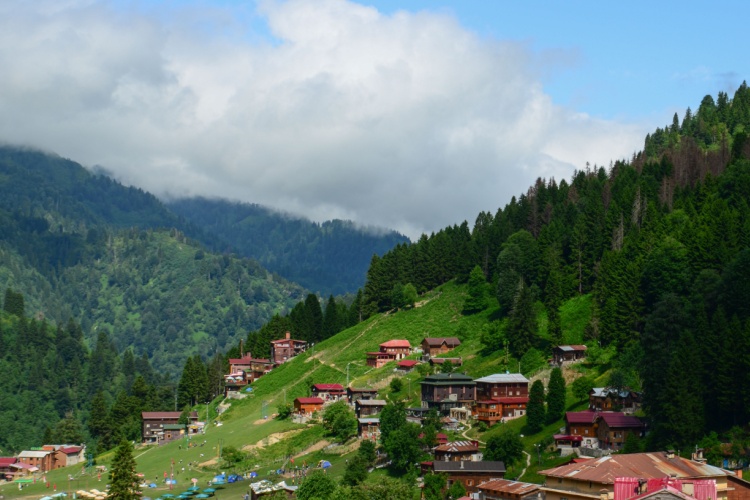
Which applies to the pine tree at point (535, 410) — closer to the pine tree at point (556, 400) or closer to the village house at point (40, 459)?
the pine tree at point (556, 400)

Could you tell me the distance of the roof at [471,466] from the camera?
4186 inches

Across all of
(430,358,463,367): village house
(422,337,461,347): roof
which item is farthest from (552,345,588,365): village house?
(422,337,461,347): roof

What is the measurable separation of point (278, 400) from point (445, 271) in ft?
139

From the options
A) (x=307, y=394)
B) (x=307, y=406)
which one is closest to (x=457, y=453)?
(x=307, y=406)

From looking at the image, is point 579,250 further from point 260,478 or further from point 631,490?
point 631,490

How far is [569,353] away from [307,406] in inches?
1600

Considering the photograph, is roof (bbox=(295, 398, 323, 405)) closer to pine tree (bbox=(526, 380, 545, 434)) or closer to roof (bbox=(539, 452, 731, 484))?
pine tree (bbox=(526, 380, 545, 434))

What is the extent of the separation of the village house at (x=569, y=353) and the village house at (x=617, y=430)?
2685 centimetres

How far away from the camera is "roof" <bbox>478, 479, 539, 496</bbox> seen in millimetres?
93081

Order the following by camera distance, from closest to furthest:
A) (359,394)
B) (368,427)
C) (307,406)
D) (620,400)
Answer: (620,400) → (368,427) → (359,394) → (307,406)

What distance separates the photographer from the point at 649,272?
135 m

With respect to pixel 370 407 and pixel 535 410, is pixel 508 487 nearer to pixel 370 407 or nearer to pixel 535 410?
pixel 535 410

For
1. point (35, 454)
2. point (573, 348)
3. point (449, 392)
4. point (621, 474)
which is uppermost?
point (573, 348)

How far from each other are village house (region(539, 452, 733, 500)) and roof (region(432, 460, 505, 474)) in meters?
15.5
